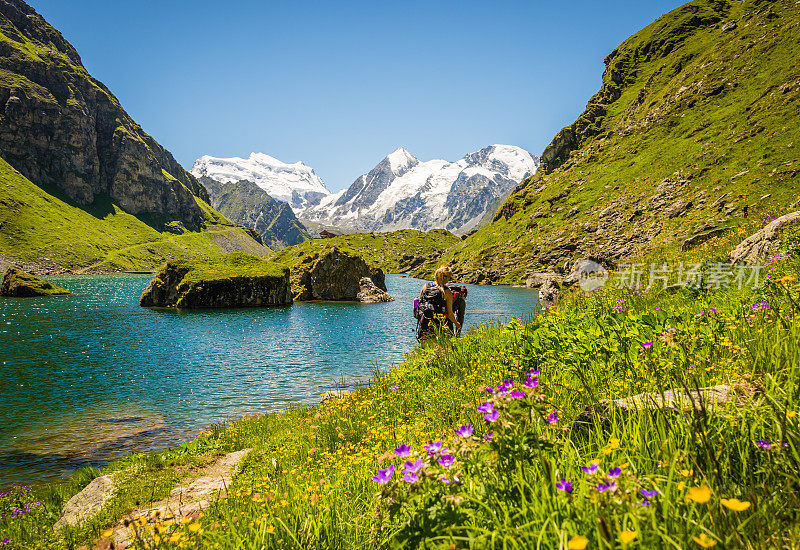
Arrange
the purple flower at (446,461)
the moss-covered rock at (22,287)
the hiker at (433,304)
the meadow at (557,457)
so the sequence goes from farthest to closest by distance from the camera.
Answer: the moss-covered rock at (22,287)
the hiker at (433,304)
the purple flower at (446,461)
the meadow at (557,457)

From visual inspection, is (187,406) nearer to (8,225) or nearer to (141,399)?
(141,399)

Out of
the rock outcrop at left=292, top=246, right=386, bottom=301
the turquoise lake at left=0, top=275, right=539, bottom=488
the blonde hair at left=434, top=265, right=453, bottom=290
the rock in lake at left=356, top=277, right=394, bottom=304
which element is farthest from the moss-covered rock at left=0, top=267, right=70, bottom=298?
the blonde hair at left=434, top=265, right=453, bottom=290

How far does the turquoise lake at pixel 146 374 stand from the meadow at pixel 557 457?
569cm

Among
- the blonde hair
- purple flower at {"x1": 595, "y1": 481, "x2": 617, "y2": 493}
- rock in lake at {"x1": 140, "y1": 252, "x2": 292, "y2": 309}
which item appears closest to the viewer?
purple flower at {"x1": 595, "y1": 481, "x2": 617, "y2": 493}

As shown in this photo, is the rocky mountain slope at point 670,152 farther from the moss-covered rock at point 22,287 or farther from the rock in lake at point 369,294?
the moss-covered rock at point 22,287

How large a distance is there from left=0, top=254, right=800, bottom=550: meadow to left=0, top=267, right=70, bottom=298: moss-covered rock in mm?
82919

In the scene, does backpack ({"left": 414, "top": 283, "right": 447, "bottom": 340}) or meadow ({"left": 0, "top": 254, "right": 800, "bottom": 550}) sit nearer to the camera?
meadow ({"left": 0, "top": 254, "right": 800, "bottom": 550})

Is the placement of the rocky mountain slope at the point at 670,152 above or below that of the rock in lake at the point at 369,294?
above

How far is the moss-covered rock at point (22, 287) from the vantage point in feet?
219

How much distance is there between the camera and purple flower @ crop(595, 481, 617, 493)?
157 cm

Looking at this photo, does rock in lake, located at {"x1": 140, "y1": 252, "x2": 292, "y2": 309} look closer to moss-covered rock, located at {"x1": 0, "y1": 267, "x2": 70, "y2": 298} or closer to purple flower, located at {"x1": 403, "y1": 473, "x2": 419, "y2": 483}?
moss-covered rock, located at {"x1": 0, "y1": 267, "x2": 70, "y2": 298}

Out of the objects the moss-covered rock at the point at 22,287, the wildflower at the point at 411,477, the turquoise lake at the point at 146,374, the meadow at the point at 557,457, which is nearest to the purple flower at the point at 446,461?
the meadow at the point at 557,457

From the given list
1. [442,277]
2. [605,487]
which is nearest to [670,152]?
[442,277]

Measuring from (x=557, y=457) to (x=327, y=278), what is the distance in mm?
76329
